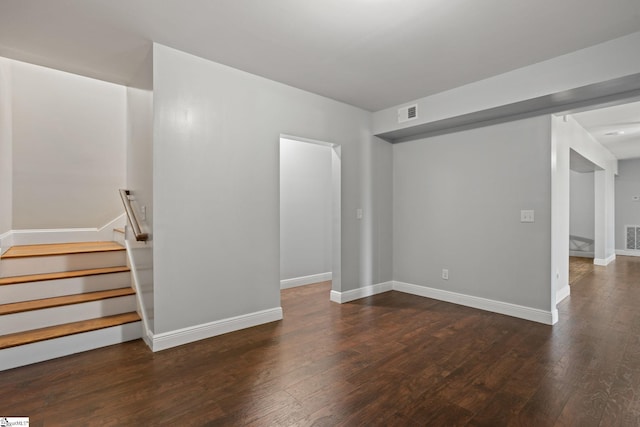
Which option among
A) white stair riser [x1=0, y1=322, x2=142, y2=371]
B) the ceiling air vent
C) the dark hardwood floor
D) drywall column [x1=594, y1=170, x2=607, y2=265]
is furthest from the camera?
drywall column [x1=594, y1=170, x2=607, y2=265]

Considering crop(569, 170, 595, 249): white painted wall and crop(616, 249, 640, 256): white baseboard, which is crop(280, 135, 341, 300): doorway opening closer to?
crop(569, 170, 595, 249): white painted wall

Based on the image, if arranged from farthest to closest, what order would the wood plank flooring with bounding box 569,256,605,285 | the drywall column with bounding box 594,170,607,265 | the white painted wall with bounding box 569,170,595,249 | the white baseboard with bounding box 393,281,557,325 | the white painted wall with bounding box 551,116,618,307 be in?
the white painted wall with bounding box 569,170,595,249, the drywall column with bounding box 594,170,607,265, the wood plank flooring with bounding box 569,256,605,285, the white painted wall with bounding box 551,116,618,307, the white baseboard with bounding box 393,281,557,325

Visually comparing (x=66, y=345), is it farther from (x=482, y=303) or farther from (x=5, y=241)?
(x=482, y=303)

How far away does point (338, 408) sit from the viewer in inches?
74.7

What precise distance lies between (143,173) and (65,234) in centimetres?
217

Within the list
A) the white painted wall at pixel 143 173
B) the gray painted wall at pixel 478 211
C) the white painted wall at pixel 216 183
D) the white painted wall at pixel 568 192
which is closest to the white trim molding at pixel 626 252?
the white painted wall at pixel 568 192

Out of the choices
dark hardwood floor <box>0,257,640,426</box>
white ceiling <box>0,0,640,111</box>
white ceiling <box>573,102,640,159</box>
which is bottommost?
dark hardwood floor <box>0,257,640,426</box>

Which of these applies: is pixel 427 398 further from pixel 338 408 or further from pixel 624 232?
pixel 624 232

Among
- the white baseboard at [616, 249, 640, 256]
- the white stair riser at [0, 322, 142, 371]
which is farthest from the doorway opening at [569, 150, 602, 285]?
the white stair riser at [0, 322, 142, 371]

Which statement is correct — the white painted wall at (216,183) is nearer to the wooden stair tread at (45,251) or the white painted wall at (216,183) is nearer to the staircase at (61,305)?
the staircase at (61,305)

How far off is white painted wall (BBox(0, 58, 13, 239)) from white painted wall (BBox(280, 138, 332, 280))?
3239 mm

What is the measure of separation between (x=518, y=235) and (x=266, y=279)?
9.50ft

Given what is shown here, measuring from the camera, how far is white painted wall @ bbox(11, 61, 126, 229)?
3.87 m

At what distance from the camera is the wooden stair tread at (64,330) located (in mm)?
2409
